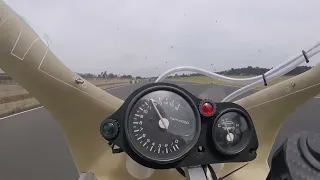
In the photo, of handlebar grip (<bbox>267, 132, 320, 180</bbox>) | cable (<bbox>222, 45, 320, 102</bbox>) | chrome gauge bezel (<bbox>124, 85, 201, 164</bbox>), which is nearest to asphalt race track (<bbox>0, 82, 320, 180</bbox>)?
cable (<bbox>222, 45, 320, 102</bbox>)

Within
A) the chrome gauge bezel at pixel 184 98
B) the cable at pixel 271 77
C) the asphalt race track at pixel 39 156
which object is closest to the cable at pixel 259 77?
the cable at pixel 271 77

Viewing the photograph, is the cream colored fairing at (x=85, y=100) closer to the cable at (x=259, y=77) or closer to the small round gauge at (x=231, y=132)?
the cable at (x=259, y=77)

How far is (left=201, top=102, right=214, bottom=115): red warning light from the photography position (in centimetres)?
150

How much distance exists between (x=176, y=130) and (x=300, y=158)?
505 millimetres

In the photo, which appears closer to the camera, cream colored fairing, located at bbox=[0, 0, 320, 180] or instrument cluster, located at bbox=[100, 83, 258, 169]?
instrument cluster, located at bbox=[100, 83, 258, 169]

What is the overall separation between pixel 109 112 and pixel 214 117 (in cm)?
56

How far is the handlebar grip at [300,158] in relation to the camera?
109 cm

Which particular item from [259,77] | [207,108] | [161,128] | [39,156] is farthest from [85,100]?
[39,156]

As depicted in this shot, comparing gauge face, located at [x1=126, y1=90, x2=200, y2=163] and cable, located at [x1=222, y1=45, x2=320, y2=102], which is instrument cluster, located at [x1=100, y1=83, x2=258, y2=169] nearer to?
gauge face, located at [x1=126, y1=90, x2=200, y2=163]

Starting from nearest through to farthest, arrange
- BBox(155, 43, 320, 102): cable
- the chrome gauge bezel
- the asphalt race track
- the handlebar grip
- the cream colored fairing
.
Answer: the handlebar grip, the chrome gauge bezel, the cream colored fairing, BBox(155, 43, 320, 102): cable, the asphalt race track

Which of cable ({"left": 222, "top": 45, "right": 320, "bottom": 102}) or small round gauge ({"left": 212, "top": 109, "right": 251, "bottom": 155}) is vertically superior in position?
cable ({"left": 222, "top": 45, "right": 320, "bottom": 102})

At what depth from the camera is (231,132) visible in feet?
5.05

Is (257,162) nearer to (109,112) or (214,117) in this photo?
(214,117)

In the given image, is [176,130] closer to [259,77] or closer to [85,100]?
[85,100]
